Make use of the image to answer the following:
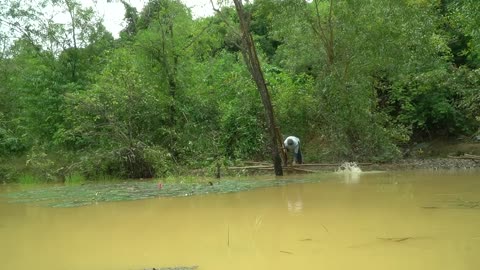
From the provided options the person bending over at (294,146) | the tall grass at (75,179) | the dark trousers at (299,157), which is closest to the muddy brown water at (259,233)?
the tall grass at (75,179)

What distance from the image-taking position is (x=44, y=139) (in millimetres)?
18562

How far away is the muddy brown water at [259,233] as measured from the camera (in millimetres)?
3980

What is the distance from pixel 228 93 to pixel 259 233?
42.0 feet

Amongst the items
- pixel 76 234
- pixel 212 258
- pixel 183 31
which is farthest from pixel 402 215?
pixel 183 31

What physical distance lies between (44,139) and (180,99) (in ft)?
19.2

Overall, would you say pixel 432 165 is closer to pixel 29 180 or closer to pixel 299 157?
pixel 299 157

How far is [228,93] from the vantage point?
1761 cm

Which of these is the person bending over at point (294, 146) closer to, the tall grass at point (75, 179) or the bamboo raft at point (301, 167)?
the bamboo raft at point (301, 167)

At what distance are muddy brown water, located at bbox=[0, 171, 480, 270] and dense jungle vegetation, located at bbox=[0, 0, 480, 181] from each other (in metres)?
6.62

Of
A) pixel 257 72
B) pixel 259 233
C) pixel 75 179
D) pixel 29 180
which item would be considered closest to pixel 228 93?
pixel 257 72

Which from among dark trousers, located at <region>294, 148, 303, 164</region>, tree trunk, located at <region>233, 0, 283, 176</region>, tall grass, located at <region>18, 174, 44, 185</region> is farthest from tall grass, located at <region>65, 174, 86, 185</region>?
dark trousers, located at <region>294, 148, 303, 164</region>

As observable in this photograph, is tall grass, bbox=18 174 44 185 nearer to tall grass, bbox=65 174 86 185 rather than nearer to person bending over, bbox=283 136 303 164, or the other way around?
tall grass, bbox=65 174 86 185

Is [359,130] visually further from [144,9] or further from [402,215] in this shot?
[402,215]

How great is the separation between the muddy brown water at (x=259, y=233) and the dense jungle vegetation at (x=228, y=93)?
21.7ft
